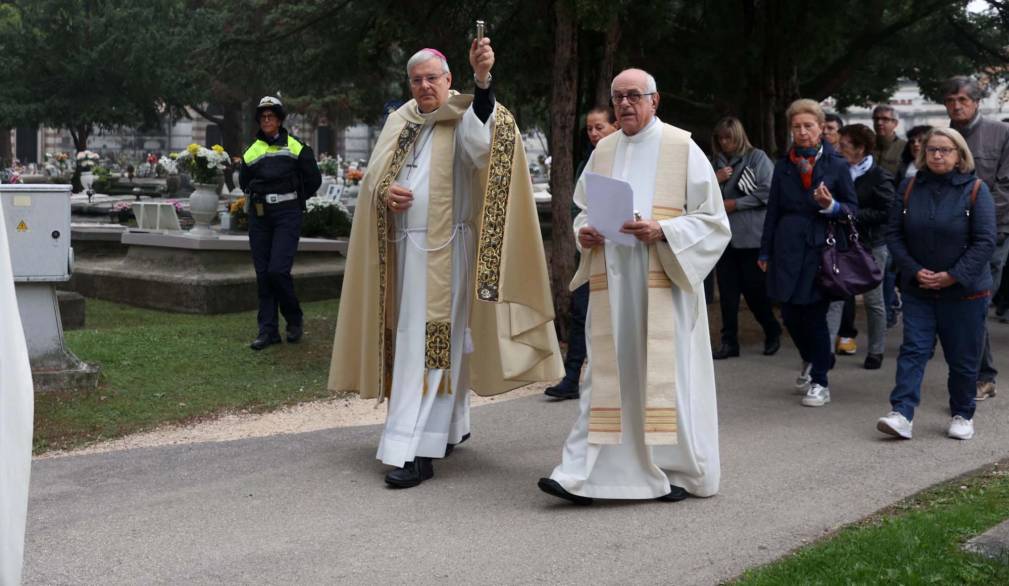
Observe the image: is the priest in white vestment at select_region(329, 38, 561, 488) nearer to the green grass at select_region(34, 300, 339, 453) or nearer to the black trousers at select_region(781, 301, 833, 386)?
the green grass at select_region(34, 300, 339, 453)

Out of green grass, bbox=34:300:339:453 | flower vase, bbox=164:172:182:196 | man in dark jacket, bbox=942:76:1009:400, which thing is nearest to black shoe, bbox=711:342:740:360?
man in dark jacket, bbox=942:76:1009:400

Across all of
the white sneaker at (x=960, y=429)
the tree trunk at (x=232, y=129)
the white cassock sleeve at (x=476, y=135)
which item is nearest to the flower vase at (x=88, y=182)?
the tree trunk at (x=232, y=129)

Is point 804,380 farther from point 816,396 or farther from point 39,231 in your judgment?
point 39,231

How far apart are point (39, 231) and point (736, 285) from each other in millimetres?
5108

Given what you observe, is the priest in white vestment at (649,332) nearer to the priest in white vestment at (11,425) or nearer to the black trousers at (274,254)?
the priest in white vestment at (11,425)

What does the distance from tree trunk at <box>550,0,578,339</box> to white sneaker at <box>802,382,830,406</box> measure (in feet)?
9.41

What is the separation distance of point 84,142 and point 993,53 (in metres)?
41.6

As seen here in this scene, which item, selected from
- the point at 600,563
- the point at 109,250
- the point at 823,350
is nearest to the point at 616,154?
the point at 600,563

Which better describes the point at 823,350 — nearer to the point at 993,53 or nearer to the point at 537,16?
the point at 537,16

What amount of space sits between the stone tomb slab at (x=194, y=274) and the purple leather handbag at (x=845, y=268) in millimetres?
6600

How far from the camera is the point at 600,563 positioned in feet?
17.0

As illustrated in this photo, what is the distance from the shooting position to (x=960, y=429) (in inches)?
295

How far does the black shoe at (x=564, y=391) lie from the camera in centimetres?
867

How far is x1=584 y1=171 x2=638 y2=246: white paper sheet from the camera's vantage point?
19.3 feet
